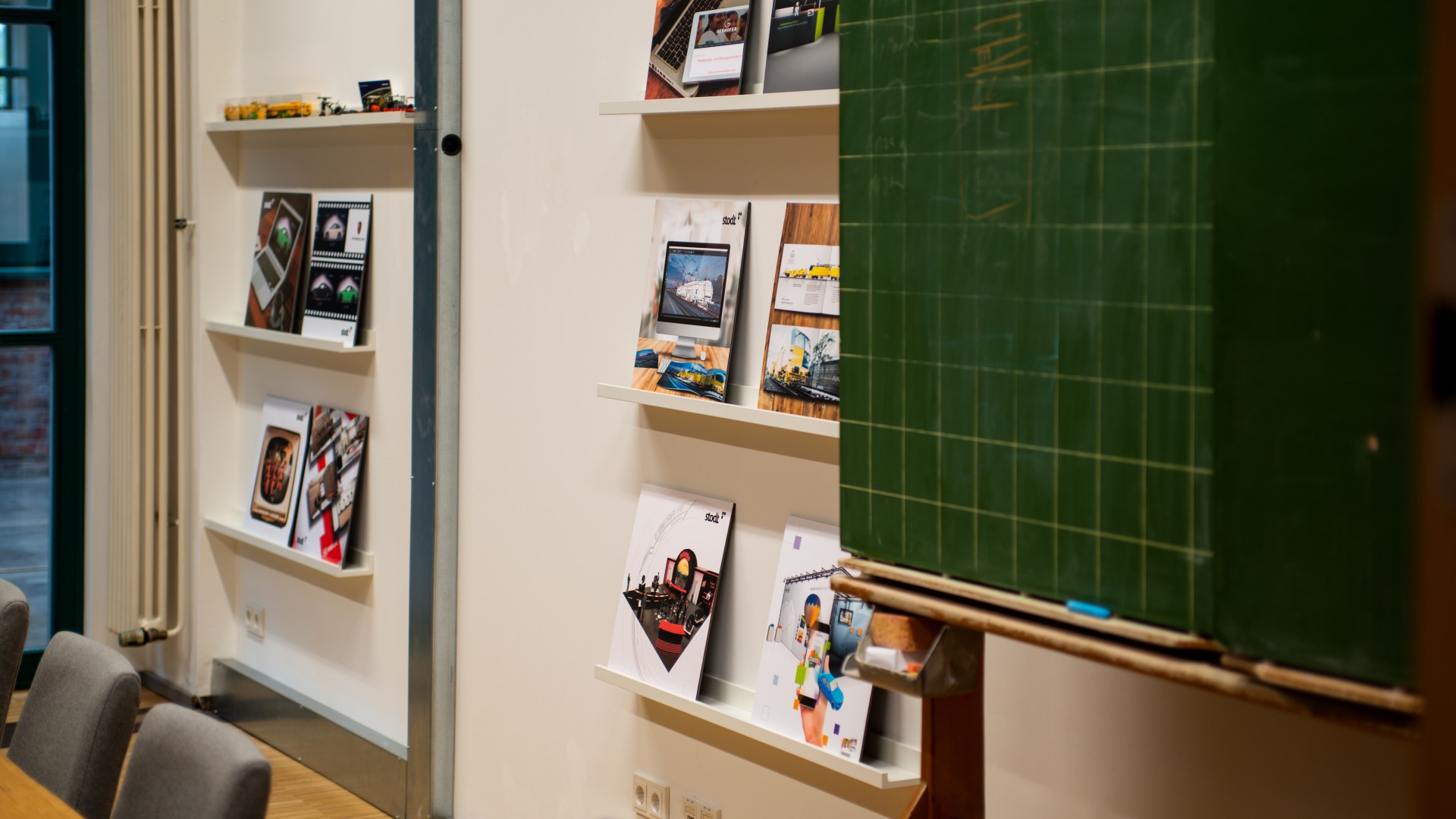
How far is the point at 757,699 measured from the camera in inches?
97.2

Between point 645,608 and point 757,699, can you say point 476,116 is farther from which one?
point 757,699

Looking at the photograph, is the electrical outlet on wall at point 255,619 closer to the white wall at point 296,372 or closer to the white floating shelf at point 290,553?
the white wall at point 296,372

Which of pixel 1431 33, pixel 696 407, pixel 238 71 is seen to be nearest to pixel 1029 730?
pixel 696 407

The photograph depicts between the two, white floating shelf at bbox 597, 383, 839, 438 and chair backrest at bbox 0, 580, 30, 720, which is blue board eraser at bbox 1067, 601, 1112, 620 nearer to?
white floating shelf at bbox 597, 383, 839, 438

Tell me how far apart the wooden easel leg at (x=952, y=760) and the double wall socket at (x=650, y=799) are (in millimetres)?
1140

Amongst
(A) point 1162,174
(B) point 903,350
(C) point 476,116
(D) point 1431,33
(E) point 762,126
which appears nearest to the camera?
(D) point 1431,33

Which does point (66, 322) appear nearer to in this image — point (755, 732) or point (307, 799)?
point (307, 799)

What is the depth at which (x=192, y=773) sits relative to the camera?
64.7 inches

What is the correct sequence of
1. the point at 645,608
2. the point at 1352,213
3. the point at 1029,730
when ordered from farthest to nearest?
1. the point at 645,608
2. the point at 1029,730
3. the point at 1352,213

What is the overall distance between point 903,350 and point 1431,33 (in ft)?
3.54

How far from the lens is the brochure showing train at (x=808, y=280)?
2.29 metres

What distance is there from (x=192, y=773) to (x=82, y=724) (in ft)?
1.46

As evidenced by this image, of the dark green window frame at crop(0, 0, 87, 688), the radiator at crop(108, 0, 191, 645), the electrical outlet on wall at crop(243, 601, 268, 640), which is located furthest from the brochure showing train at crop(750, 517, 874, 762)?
the dark green window frame at crop(0, 0, 87, 688)

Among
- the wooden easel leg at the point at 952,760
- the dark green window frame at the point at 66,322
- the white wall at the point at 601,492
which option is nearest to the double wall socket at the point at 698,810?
the white wall at the point at 601,492
